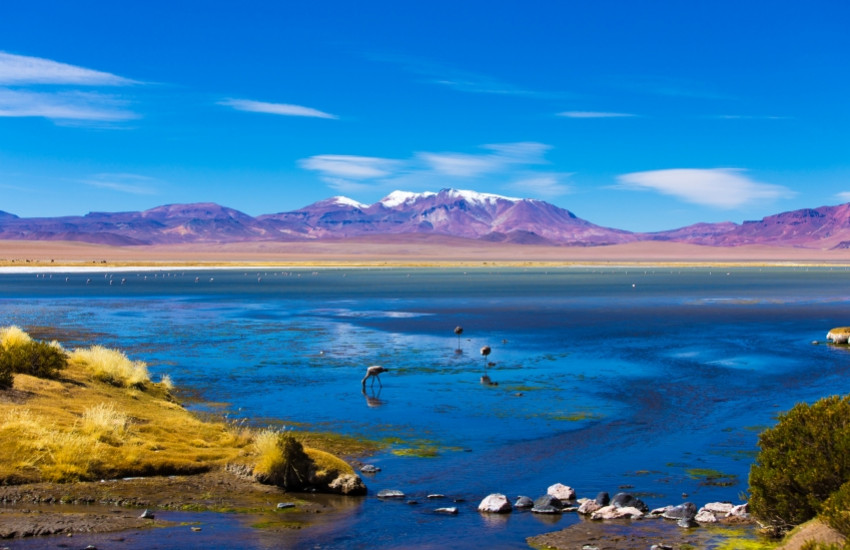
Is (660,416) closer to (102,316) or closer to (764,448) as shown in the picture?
(764,448)

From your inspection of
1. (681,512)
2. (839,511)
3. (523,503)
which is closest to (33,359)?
(523,503)

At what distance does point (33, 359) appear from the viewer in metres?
16.2

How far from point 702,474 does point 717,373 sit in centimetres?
1073

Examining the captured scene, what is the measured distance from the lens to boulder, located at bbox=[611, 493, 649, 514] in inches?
416

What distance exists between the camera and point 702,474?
12.4m

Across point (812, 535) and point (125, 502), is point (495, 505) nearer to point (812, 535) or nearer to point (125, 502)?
point (812, 535)

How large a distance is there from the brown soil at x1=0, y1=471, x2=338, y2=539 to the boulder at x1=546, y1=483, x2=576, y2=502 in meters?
2.86

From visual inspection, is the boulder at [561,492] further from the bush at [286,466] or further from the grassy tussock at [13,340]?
the grassy tussock at [13,340]

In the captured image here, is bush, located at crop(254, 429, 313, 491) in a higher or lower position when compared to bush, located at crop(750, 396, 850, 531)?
lower

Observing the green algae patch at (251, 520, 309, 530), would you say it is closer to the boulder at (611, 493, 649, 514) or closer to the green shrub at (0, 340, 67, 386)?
the boulder at (611, 493, 649, 514)

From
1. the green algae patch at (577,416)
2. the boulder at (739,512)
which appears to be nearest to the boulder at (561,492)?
the boulder at (739,512)

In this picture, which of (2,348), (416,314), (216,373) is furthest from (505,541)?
(416,314)

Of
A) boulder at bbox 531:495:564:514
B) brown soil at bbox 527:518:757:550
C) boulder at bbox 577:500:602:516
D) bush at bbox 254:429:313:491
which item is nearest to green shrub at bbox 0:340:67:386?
bush at bbox 254:429:313:491

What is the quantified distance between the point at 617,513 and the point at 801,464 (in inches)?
94.1
